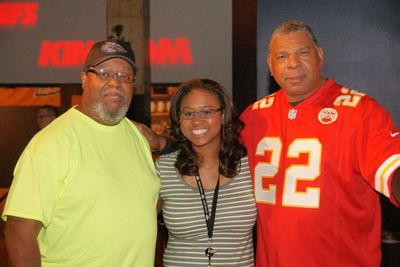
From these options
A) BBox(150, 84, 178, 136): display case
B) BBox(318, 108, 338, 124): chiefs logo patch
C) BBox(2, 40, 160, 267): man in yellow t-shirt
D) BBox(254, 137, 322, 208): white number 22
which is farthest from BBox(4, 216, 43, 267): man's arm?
BBox(150, 84, 178, 136): display case

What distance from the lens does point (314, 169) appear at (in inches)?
112

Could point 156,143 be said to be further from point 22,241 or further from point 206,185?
point 22,241

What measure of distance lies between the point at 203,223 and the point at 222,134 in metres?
0.61

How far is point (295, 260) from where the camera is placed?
2.94 metres

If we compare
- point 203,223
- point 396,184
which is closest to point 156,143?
point 203,223

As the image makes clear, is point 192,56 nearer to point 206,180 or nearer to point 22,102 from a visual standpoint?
point 22,102

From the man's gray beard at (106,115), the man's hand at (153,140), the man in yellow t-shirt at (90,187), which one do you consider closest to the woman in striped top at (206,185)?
the man's hand at (153,140)

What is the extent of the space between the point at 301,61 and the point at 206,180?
88 centimetres

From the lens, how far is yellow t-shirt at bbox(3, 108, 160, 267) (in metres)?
2.30

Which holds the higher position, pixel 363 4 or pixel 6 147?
pixel 363 4

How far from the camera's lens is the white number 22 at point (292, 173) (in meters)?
2.85

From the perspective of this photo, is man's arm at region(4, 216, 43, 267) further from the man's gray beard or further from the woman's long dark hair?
the woman's long dark hair

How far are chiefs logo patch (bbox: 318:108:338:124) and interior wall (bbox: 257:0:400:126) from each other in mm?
3155

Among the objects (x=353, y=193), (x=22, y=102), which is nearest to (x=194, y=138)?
(x=353, y=193)
